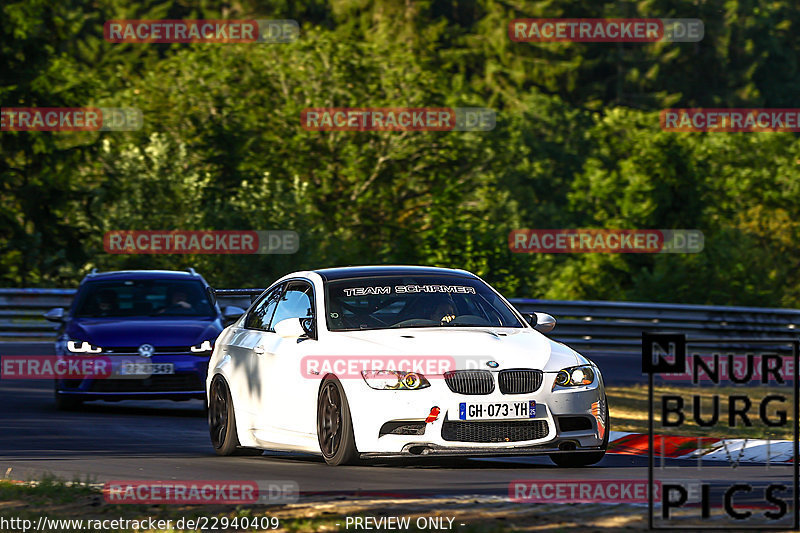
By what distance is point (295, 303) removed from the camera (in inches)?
490

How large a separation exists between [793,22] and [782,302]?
170ft

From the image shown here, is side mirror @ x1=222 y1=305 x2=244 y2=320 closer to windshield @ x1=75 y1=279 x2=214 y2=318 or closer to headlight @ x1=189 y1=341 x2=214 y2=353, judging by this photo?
windshield @ x1=75 y1=279 x2=214 y2=318

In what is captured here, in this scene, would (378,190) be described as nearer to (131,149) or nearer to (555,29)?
(131,149)

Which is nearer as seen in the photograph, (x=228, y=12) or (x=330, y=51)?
(x=330, y=51)

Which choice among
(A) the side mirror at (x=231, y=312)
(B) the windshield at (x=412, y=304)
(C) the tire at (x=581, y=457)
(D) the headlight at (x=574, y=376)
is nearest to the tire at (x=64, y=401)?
(A) the side mirror at (x=231, y=312)

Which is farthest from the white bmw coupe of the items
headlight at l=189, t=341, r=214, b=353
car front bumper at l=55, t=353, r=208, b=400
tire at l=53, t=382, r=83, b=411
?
tire at l=53, t=382, r=83, b=411


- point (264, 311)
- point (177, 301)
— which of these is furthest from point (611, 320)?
point (264, 311)

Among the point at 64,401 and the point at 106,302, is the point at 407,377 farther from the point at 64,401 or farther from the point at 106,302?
the point at 106,302

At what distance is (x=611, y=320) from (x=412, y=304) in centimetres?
1753

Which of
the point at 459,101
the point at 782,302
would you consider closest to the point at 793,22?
the point at 459,101

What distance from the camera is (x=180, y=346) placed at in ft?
53.2

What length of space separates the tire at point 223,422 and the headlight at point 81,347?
10.7ft

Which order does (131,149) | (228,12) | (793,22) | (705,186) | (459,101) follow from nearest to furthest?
(131,149), (705,186), (459,101), (228,12), (793,22)

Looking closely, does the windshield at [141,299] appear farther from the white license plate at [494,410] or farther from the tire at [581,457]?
the white license plate at [494,410]
